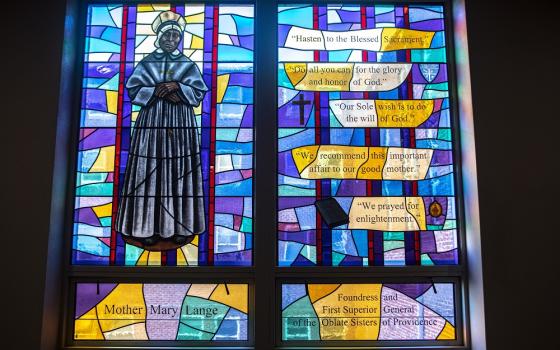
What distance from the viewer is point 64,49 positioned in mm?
2969

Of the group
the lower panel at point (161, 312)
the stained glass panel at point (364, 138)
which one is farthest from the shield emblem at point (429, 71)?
the lower panel at point (161, 312)

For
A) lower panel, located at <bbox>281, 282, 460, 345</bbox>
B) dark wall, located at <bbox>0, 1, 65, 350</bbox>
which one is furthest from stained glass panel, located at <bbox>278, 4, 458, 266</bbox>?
dark wall, located at <bbox>0, 1, 65, 350</bbox>

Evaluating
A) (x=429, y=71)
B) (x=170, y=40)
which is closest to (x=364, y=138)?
(x=429, y=71)

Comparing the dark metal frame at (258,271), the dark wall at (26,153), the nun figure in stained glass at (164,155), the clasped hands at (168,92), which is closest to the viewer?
the dark wall at (26,153)

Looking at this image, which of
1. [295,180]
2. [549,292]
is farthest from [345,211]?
[549,292]

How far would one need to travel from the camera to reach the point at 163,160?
9.95ft

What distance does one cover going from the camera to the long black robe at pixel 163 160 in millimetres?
2979

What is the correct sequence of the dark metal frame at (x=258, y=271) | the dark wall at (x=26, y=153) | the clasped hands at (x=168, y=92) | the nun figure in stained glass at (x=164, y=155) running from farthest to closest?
1. the clasped hands at (x=168, y=92)
2. the nun figure in stained glass at (x=164, y=155)
3. the dark metal frame at (x=258, y=271)
4. the dark wall at (x=26, y=153)

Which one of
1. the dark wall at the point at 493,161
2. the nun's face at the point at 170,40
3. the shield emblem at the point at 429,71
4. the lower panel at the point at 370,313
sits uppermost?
the nun's face at the point at 170,40

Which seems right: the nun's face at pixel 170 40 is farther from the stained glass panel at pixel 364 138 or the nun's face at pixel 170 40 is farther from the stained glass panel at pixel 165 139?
the stained glass panel at pixel 364 138

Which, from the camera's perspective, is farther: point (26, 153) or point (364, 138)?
point (364, 138)

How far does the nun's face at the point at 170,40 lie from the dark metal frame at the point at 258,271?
516 mm

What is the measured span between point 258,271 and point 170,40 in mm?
1461

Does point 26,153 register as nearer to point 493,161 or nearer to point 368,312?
A: point 368,312
